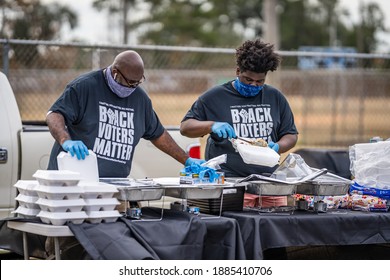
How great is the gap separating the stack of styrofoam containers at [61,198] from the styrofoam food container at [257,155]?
1.25 meters

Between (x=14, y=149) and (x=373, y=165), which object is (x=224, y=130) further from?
(x=14, y=149)

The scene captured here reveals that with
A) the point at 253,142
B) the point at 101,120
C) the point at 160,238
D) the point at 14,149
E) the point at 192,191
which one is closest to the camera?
the point at 160,238

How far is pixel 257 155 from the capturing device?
17.6 ft

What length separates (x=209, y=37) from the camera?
42719mm

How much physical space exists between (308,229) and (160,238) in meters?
1.04

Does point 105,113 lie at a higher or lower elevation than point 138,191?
higher

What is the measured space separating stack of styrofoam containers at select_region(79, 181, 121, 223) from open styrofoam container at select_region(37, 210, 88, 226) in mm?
56

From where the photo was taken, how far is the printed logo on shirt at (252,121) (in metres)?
5.80

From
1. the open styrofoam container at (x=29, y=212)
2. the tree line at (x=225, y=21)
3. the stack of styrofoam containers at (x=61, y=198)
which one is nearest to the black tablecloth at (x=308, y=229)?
the stack of styrofoam containers at (x=61, y=198)

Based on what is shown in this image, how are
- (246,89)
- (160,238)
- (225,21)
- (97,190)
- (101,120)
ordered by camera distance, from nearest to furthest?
1. (97,190)
2. (160,238)
3. (101,120)
4. (246,89)
5. (225,21)

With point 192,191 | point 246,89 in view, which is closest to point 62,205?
point 192,191

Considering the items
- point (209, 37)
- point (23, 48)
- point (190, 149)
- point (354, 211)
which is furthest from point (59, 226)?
point (209, 37)

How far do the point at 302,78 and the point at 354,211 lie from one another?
13.6 m
